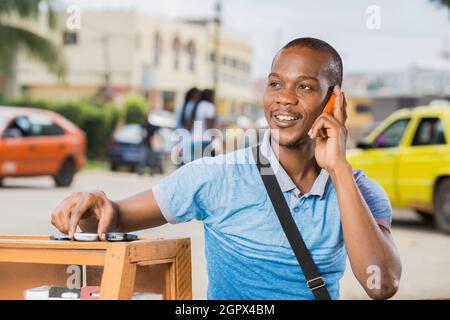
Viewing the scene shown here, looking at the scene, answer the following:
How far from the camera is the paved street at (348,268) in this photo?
252 inches

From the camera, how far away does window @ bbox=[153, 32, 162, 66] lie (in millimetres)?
41406

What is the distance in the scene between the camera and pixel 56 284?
2.07 m

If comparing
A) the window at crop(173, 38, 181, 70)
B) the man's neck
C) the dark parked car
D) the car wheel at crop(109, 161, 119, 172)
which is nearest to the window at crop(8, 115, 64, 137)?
the dark parked car

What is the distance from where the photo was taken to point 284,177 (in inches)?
89.6

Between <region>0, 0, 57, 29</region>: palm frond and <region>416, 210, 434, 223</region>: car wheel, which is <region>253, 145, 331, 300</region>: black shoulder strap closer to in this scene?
<region>416, 210, 434, 223</region>: car wheel

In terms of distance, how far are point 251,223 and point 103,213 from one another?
13.4 inches

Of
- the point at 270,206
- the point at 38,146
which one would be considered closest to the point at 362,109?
the point at 38,146

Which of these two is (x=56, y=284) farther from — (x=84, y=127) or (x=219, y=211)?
(x=84, y=127)

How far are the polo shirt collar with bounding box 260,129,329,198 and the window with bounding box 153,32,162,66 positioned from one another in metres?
39.4

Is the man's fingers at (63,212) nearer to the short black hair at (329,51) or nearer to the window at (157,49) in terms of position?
the short black hair at (329,51)

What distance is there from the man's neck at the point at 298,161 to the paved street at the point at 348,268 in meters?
3.43

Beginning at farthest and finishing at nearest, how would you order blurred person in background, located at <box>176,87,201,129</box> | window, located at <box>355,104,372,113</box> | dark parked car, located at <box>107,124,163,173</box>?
window, located at <box>355,104,372,113</box>
dark parked car, located at <box>107,124,163,173</box>
blurred person in background, located at <box>176,87,201,129</box>

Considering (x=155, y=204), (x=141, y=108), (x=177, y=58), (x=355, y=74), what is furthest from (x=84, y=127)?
(x=155, y=204)
